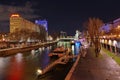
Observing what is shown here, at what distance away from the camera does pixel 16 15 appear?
17275 cm

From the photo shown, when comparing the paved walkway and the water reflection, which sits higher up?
the paved walkway

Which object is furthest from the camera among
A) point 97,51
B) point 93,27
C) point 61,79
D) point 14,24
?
point 14,24

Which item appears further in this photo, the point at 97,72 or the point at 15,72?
the point at 15,72

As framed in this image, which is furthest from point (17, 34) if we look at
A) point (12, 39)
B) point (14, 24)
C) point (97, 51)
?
point (97, 51)

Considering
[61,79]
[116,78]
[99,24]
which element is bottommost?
[61,79]

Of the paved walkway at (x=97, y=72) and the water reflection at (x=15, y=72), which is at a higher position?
the paved walkway at (x=97, y=72)

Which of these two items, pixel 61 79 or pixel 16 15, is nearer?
pixel 61 79

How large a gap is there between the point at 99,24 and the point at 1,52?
3010cm

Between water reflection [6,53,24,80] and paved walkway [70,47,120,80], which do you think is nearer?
paved walkway [70,47,120,80]

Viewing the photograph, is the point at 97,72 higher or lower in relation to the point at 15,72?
higher

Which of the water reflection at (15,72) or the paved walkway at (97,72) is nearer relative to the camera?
the paved walkway at (97,72)

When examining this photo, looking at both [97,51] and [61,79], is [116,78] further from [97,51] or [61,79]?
[97,51]

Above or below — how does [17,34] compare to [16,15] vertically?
below

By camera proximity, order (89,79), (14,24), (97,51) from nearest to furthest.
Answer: (89,79)
(97,51)
(14,24)
